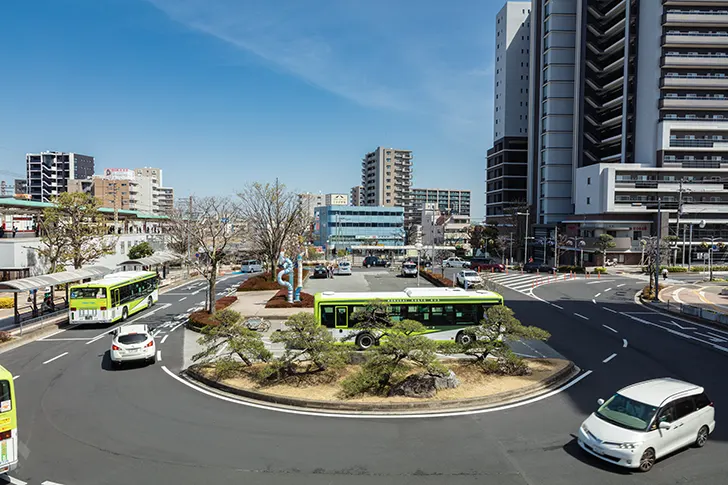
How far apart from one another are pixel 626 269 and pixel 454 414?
59024mm

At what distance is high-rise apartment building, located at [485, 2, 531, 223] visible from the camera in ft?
323

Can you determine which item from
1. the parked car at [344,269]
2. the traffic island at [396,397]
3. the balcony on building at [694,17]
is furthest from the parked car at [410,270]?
the balcony on building at [694,17]

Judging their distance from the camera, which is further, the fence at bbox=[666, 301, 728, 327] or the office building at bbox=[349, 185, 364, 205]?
the office building at bbox=[349, 185, 364, 205]

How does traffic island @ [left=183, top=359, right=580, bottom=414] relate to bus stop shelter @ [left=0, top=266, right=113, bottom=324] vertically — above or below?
below

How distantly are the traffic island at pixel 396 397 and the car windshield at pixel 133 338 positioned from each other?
2.37 metres

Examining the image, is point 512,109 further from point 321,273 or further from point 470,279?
point 470,279

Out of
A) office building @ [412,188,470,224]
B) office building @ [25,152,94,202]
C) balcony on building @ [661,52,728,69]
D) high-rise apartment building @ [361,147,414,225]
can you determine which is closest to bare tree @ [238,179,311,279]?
balcony on building @ [661,52,728,69]

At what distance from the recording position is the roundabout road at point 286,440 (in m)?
10.4

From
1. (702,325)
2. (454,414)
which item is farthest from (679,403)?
(702,325)

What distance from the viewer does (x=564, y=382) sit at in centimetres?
1702

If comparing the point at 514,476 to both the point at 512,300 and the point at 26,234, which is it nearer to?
the point at 512,300

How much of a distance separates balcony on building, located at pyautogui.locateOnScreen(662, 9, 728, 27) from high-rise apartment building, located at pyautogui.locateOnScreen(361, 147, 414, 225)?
8246 centimetres

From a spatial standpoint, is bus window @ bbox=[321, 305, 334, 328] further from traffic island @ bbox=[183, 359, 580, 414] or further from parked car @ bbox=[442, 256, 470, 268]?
parked car @ bbox=[442, 256, 470, 268]

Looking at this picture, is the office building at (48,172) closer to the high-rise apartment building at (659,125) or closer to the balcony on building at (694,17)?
the high-rise apartment building at (659,125)
